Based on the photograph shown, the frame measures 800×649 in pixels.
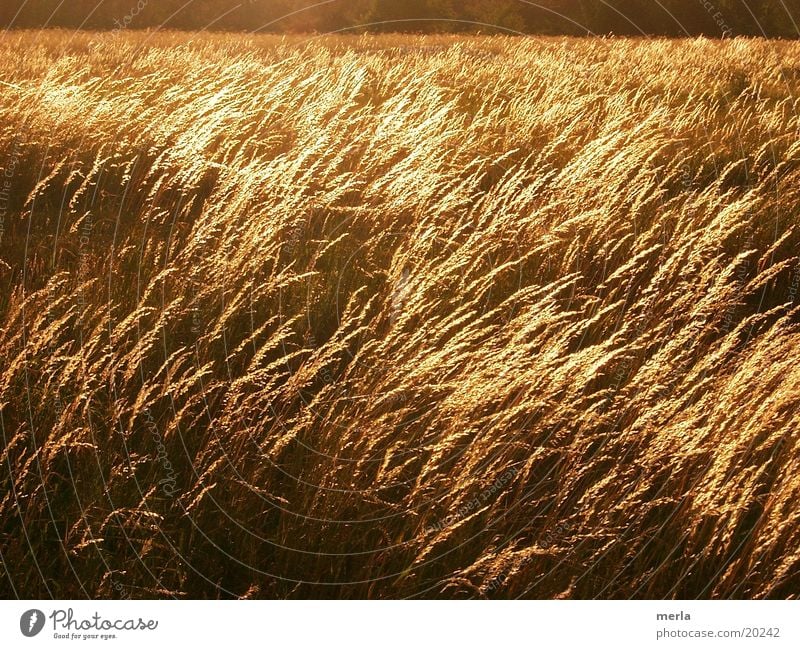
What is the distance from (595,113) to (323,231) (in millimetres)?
2626

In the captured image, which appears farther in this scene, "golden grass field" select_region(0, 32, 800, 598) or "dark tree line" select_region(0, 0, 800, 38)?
"dark tree line" select_region(0, 0, 800, 38)

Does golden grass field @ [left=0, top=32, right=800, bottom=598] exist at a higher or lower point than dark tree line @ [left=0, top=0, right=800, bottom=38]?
lower

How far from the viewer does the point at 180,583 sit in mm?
2039

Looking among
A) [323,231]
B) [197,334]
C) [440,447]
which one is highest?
[323,231]

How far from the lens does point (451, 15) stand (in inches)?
563

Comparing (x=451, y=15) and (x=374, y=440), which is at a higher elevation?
(x=451, y=15)

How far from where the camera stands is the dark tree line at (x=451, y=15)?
829 centimetres

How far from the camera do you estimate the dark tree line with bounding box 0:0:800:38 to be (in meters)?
8.29

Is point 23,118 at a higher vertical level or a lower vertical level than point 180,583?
higher

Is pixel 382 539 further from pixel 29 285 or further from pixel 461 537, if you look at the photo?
pixel 29 285

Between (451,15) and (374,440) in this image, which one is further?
(451,15)

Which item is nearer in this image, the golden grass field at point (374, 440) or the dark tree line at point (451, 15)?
the golden grass field at point (374, 440)

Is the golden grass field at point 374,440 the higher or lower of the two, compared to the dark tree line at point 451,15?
lower

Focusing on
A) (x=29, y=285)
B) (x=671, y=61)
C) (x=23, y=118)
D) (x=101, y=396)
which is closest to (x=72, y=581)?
(x=101, y=396)
